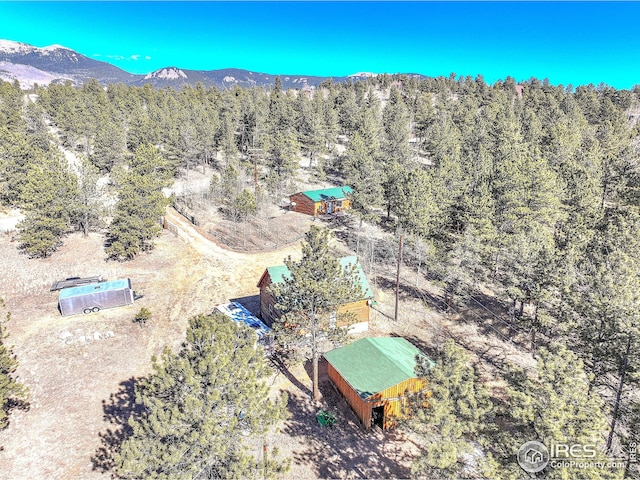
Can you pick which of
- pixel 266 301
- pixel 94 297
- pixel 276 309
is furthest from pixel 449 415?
pixel 94 297

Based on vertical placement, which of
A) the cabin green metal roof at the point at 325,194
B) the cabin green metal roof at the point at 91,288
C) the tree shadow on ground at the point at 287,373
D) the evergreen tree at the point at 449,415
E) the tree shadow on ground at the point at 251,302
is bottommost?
the tree shadow on ground at the point at 287,373

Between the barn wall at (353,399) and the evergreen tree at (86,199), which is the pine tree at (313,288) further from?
the evergreen tree at (86,199)

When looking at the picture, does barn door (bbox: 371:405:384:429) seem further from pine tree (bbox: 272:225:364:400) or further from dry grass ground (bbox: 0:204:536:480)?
pine tree (bbox: 272:225:364:400)

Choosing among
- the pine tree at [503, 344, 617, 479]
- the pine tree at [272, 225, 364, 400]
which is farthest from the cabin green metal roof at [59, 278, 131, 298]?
the pine tree at [503, 344, 617, 479]

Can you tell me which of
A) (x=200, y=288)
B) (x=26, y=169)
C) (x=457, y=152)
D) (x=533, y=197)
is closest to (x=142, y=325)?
(x=200, y=288)

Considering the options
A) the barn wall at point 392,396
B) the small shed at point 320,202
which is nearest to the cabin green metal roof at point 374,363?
the barn wall at point 392,396

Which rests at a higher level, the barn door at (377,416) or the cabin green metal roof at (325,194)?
the cabin green metal roof at (325,194)

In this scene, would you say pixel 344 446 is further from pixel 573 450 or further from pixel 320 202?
pixel 320 202
